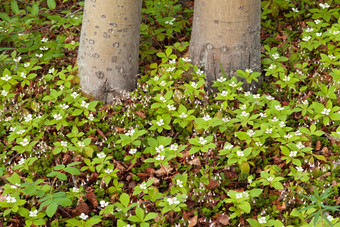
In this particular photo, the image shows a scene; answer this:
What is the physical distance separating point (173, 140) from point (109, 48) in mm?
1306

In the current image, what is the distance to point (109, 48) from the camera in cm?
447

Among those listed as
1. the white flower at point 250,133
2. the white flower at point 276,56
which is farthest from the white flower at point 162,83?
the white flower at point 276,56

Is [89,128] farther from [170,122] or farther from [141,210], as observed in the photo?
[141,210]

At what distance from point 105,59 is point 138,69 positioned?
49 centimetres

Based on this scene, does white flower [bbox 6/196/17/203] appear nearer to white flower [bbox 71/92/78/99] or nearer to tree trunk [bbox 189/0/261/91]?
A: white flower [bbox 71/92/78/99]

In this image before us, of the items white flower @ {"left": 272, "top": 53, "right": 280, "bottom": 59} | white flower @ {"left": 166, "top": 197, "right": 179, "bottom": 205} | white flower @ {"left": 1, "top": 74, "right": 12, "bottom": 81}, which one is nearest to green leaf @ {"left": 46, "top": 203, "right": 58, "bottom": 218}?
white flower @ {"left": 166, "top": 197, "right": 179, "bottom": 205}

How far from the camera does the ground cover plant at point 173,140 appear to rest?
10.9ft

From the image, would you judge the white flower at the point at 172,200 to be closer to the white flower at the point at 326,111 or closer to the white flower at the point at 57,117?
the white flower at the point at 57,117

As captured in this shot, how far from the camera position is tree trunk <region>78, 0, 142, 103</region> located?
14.3 feet

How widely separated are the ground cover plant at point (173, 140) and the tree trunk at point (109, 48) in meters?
0.17

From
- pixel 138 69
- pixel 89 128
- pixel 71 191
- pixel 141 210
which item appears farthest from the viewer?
pixel 138 69

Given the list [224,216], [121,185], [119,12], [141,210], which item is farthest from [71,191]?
[119,12]

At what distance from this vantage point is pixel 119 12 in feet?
14.3

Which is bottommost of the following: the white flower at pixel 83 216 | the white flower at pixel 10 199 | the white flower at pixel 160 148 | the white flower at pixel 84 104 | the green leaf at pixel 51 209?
the white flower at pixel 83 216
